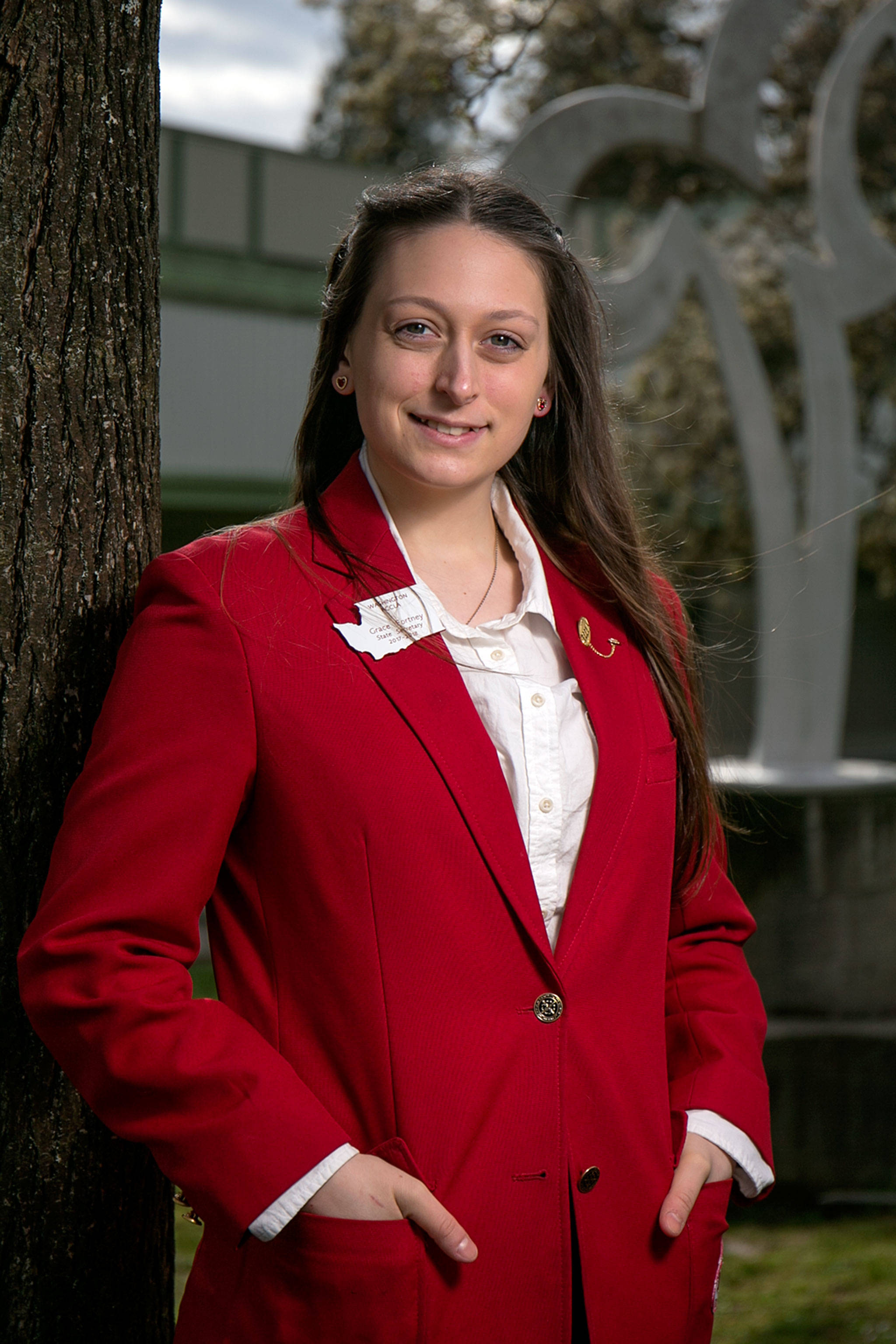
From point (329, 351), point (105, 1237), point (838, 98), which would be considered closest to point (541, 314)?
point (329, 351)

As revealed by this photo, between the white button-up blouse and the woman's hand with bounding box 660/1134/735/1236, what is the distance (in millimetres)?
14

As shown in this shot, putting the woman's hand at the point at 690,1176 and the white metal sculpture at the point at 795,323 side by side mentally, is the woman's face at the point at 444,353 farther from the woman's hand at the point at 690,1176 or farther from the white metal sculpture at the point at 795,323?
the white metal sculpture at the point at 795,323

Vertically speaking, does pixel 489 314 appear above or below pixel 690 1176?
above

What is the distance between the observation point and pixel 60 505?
1845 millimetres

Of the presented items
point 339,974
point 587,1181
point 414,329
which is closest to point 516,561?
point 414,329

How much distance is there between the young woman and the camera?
4.94 feet

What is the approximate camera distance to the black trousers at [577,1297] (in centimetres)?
169

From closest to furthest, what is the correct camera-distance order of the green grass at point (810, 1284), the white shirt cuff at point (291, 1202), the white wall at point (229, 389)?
the white shirt cuff at point (291, 1202), the green grass at point (810, 1284), the white wall at point (229, 389)

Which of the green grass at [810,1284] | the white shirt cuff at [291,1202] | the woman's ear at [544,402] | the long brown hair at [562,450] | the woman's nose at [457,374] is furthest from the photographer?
the green grass at [810,1284]

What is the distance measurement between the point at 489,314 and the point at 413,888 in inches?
29.5

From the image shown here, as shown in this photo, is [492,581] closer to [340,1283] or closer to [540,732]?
[540,732]

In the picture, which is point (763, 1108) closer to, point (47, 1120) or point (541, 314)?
point (47, 1120)

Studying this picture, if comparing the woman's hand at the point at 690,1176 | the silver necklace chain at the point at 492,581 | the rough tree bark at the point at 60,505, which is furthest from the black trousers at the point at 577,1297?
the silver necklace chain at the point at 492,581

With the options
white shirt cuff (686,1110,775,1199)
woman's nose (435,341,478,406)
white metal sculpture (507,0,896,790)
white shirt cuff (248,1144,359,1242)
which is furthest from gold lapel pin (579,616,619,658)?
white metal sculpture (507,0,896,790)
